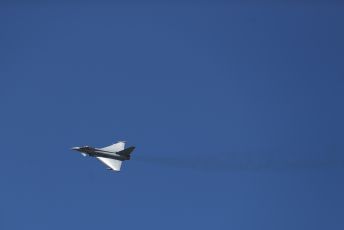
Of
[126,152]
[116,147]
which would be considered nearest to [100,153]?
[116,147]

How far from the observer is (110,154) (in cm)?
11138

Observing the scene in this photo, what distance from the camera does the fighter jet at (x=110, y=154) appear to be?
110 meters

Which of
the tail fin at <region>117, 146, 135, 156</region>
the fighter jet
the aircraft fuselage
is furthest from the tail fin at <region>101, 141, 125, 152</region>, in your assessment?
the tail fin at <region>117, 146, 135, 156</region>

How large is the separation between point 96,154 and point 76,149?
16.2 ft

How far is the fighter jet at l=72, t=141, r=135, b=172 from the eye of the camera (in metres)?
110

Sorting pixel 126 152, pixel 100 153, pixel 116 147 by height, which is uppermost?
pixel 116 147

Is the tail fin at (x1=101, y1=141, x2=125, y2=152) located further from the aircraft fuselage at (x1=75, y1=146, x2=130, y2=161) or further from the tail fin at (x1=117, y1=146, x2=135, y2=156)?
the tail fin at (x1=117, y1=146, x2=135, y2=156)

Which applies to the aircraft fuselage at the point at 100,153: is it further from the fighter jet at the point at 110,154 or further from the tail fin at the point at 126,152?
the tail fin at the point at 126,152

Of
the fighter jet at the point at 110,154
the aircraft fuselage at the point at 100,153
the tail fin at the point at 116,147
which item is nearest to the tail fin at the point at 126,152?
the fighter jet at the point at 110,154

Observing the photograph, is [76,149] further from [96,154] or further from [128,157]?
[128,157]

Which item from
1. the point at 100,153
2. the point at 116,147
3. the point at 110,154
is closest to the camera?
the point at 110,154

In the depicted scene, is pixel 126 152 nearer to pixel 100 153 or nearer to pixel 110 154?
pixel 110 154

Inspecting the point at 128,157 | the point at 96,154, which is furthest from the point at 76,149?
the point at 128,157

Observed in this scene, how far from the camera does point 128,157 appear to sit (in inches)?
4373
